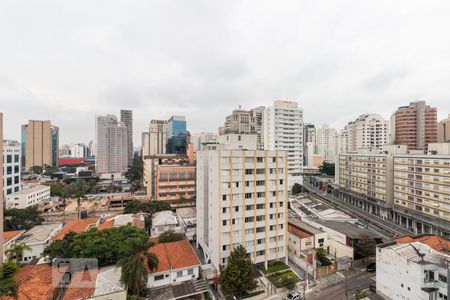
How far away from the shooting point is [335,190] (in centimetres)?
9131

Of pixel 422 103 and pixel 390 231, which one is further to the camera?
pixel 422 103

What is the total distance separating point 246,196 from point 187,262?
12.1 meters

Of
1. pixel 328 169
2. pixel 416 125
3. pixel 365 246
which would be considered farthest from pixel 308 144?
pixel 365 246

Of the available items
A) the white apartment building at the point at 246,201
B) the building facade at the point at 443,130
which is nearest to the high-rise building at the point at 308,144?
the building facade at the point at 443,130

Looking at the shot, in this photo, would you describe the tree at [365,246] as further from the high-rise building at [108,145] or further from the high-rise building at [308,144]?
the high-rise building at [108,145]

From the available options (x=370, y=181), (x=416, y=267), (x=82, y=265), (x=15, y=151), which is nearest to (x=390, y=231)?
(x=370, y=181)

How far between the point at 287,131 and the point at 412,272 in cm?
7968

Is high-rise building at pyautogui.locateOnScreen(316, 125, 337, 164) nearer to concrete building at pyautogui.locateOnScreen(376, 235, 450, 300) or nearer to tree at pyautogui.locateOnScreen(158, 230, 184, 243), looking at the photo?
concrete building at pyautogui.locateOnScreen(376, 235, 450, 300)

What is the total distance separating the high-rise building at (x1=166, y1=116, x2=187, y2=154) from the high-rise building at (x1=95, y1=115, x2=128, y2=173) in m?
37.7

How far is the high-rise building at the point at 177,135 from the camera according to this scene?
176m

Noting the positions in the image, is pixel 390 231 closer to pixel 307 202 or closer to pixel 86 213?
pixel 307 202

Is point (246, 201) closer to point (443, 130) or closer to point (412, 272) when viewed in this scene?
point (412, 272)

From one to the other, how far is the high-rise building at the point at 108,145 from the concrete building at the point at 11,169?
72.2m

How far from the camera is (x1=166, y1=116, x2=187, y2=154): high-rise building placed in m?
176
